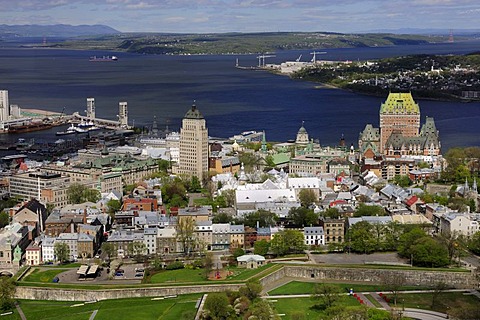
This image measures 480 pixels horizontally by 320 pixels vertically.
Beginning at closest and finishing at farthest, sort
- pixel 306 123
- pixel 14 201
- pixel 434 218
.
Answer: pixel 434 218 → pixel 14 201 → pixel 306 123

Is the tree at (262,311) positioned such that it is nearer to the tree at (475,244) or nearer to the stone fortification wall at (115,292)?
the stone fortification wall at (115,292)

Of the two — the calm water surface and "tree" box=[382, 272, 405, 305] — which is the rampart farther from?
the calm water surface

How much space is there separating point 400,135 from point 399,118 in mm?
3117

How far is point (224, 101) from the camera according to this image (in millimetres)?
86125

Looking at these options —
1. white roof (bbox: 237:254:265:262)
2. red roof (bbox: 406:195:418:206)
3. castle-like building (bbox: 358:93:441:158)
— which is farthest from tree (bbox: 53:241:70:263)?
castle-like building (bbox: 358:93:441:158)

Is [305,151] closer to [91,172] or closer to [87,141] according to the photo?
[91,172]

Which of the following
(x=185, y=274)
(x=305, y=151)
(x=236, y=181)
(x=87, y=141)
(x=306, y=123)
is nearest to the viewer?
(x=185, y=274)

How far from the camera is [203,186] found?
42.3 m

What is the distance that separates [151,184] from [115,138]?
2140 centimetres

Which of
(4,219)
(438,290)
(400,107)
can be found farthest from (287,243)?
(400,107)

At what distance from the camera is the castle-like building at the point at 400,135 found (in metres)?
47.3

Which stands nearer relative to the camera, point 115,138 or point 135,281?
point 135,281

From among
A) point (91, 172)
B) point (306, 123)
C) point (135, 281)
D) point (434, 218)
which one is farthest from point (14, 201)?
point (306, 123)

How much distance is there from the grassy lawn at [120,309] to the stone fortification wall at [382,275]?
4.17m
